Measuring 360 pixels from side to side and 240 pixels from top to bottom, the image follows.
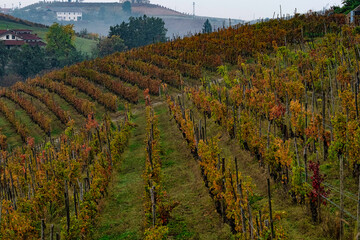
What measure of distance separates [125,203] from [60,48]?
60.7 metres

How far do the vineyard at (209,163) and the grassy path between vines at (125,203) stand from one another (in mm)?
52

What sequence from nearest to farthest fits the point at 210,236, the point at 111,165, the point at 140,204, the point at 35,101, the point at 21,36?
the point at 210,236 < the point at 140,204 < the point at 111,165 < the point at 35,101 < the point at 21,36

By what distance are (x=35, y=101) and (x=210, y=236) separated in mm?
28534

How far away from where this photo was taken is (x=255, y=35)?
35.5 metres

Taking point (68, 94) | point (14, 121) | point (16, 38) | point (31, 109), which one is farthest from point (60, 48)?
point (14, 121)

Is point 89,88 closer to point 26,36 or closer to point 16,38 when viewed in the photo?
point 16,38

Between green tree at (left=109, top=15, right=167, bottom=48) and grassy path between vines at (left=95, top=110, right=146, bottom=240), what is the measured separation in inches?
2351

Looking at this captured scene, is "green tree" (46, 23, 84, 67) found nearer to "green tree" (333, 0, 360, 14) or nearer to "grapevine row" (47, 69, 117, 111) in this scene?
"grapevine row" (47, 69, 117, 111)

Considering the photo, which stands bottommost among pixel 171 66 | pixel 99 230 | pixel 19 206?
pixel 99 230

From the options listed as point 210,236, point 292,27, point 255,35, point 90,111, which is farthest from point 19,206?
point 292,27

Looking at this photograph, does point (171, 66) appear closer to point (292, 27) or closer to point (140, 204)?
point (292, 27)

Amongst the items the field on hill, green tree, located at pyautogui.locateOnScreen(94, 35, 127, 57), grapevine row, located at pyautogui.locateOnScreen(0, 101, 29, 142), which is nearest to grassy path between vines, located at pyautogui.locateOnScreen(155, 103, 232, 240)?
grapevine row, located at pyautogui.locateOnScreen(0, 101, 29, 142)

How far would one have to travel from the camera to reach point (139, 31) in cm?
8194

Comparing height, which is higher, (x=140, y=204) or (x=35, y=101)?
(x=35, y=101)
